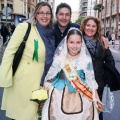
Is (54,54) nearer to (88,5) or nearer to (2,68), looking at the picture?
(2,68)

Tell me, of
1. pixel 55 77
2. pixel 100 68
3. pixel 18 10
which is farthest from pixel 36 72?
pixel 18 10

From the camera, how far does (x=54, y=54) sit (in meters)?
3.10

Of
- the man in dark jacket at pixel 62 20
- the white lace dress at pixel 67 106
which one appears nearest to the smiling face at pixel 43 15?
the man in dark jacket at pixel 62 20

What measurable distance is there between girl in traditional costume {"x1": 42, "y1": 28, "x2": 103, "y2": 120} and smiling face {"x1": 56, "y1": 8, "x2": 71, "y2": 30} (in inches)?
18.1

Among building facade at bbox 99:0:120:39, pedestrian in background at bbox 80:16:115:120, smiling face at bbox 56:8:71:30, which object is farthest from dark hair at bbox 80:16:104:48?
building facade at bbox 99:0:120:39

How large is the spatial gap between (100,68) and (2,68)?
118 cm

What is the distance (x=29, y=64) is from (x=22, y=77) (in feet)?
0.59

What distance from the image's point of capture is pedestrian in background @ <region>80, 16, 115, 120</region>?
10.7 ft

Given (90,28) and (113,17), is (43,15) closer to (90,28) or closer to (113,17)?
(90,28)

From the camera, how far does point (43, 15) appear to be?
10.2 feet

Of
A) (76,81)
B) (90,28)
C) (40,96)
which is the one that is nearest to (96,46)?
(90,28)

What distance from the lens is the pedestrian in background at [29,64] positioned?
304cm

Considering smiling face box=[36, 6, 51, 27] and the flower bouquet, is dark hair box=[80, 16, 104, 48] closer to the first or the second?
smiling face box=[36, 6, 51, 27]

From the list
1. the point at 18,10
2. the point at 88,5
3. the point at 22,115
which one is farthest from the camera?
the point at 88,5
